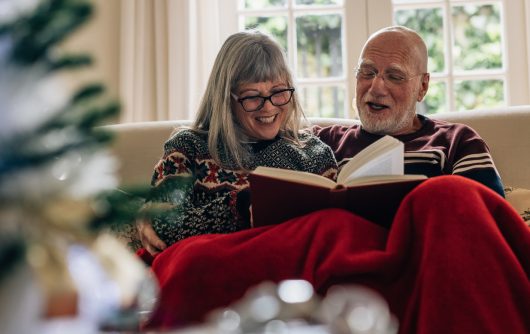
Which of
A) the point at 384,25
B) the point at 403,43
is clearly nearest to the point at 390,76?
the point at 403,43

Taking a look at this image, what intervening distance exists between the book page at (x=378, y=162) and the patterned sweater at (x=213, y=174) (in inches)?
13.0

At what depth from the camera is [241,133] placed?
2357mm

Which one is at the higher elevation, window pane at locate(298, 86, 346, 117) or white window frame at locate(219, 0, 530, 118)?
white window frame at locate(219, 0, 530, 118)

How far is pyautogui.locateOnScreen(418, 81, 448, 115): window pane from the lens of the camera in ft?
11.9

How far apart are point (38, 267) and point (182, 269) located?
1075 mm

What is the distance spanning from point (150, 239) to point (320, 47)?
1.81 m

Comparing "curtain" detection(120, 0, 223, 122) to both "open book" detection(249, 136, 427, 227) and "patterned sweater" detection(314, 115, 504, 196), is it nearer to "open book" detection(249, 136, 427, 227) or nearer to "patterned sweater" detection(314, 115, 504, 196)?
"patterned sweater" detection(314, 115, 504, 196)

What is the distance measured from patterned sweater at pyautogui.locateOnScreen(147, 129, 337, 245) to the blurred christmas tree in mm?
1276

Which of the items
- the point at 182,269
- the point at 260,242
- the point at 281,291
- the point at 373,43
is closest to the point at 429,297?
the point at 260,242

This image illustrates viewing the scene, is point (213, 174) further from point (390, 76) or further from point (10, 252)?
point (10, 252)

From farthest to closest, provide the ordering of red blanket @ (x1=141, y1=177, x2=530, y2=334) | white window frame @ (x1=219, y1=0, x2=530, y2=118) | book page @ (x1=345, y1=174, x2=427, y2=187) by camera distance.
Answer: white window frame @ (x1=219, y1=0, x2=530, y2=118), book page @ (x1=345, y1=174, x2=427, y2=187), red blanket @ (x1=141, y1=177, x2=530, y2=334)

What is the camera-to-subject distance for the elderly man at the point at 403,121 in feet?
7.73

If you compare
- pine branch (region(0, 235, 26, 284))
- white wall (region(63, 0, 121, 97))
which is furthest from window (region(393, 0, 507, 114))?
pine branch (region(0, 235, 26, 284))

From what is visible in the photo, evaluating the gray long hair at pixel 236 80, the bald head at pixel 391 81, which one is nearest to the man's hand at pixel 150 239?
the gray long hair at pixel 236 80
